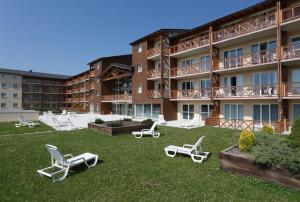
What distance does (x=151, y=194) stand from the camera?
18.1ft

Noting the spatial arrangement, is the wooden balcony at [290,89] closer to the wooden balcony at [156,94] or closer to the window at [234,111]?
the window at [234,111]

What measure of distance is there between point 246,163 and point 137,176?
3430mm

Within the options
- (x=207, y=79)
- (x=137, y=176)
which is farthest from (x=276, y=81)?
(x=137, y=176)

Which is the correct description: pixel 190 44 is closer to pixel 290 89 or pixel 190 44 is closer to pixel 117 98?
pixel 290 89

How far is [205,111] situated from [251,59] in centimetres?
743

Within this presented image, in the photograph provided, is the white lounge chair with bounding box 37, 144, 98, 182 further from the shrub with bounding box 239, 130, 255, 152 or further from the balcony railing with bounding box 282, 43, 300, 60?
the balcony railing with bounding box 282, 43, 300, 60

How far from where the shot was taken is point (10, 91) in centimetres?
5900

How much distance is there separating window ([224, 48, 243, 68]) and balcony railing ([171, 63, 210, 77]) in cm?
210

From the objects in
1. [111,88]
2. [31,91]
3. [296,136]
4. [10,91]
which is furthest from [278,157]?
[31,91]

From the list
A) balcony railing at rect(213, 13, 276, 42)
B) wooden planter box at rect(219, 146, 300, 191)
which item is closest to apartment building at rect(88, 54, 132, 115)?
balcony railing at rect(213, 13, 276, 42)

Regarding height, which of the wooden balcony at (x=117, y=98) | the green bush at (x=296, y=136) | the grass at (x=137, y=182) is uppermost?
the wooden balcony at (x=117, y=98)

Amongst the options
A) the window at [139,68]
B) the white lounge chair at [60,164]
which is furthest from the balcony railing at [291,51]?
the window at [139,68]

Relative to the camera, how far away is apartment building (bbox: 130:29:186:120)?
2649cm

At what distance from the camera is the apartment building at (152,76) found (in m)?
26.5
